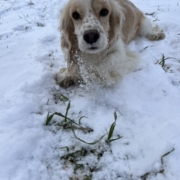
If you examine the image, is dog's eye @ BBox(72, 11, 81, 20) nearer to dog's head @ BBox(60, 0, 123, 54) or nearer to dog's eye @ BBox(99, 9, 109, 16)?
dog's head @ BBox(60, 0, 123, 54)

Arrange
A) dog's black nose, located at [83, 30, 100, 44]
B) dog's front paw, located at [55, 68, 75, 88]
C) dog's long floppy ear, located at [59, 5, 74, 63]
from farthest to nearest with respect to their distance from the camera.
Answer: dog's long floppy ear, located at [59, 5, 74, 63] → dog's front paw, located at [55, 68, 75, 88] → dog's black nose, located at [83, 30, 100, 44]

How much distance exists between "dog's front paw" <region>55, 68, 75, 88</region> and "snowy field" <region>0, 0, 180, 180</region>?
0.24ft

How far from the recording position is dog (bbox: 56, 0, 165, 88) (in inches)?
94.5

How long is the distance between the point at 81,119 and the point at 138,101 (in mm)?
553

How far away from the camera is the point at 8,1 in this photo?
5875 mm

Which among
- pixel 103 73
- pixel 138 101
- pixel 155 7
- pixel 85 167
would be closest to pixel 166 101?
pixel 138 101

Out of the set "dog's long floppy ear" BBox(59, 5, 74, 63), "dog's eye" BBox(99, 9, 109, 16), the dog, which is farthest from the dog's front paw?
"dog's eye" BBox(99, 9, 109, 16)

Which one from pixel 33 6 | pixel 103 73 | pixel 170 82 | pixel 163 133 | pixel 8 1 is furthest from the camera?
pixel 8 1

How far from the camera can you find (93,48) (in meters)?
2.24

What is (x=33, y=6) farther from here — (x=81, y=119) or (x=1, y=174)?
(x=1, y=174)

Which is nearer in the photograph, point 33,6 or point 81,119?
point 81,119

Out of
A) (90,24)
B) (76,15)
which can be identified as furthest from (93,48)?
(76,15)

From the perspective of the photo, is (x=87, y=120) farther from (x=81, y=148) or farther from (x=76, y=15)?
(x=76, y=15)

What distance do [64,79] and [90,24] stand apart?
627 mm
